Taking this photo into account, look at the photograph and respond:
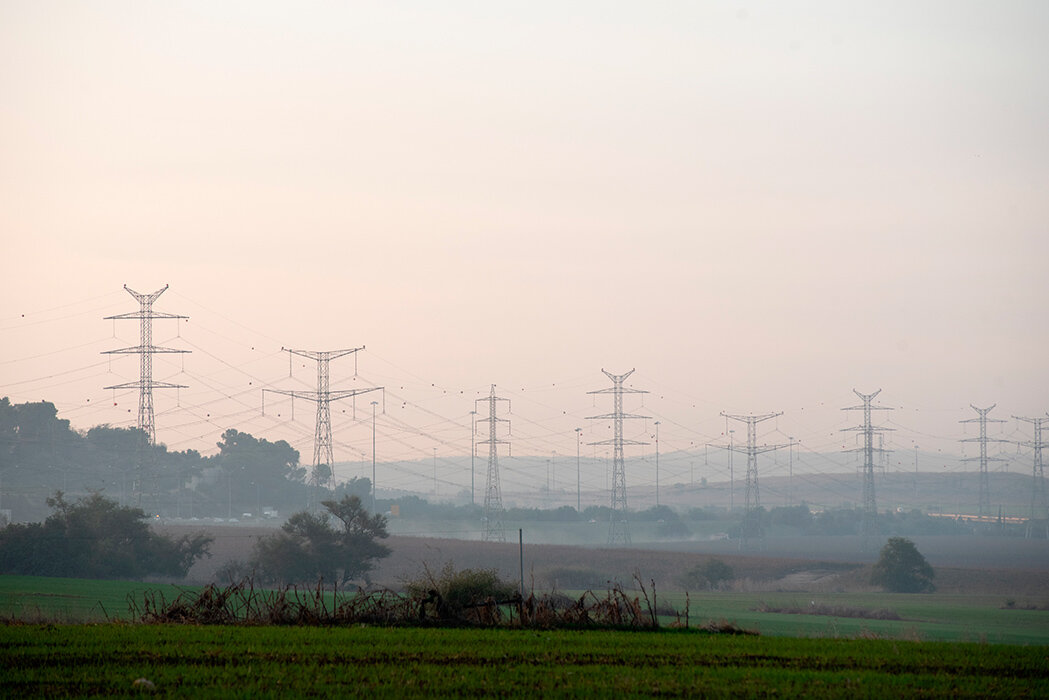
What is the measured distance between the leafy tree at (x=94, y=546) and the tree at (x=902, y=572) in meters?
58.0

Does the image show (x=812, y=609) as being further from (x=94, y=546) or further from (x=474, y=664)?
(x=474, y=664)

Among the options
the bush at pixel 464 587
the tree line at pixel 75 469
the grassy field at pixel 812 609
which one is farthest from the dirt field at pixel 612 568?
the bush at pixel 464 587

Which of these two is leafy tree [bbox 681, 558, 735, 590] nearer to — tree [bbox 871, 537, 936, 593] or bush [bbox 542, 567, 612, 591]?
bush [bbox 542, 567, 612, 591]

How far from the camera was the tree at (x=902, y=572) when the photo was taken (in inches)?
4001

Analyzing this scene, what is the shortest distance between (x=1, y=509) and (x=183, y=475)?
49.8 metres

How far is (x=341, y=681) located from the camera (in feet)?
66.4

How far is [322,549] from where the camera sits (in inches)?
3494

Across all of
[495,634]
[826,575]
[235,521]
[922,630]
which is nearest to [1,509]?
[235,521]

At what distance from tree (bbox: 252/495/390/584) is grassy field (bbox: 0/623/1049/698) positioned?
197 feet

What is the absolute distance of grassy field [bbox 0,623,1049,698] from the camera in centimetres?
1969

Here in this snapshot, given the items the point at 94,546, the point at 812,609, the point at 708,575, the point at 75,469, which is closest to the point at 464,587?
the point at 812,609

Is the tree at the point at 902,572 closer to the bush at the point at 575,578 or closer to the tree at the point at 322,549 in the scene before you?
the bush at the point at 575,578

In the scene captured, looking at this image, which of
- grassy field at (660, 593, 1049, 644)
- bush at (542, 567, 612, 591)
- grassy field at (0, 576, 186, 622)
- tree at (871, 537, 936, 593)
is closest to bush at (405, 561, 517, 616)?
grassy field at (0, 576, 186, 622)

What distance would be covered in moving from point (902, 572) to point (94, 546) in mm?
67376
